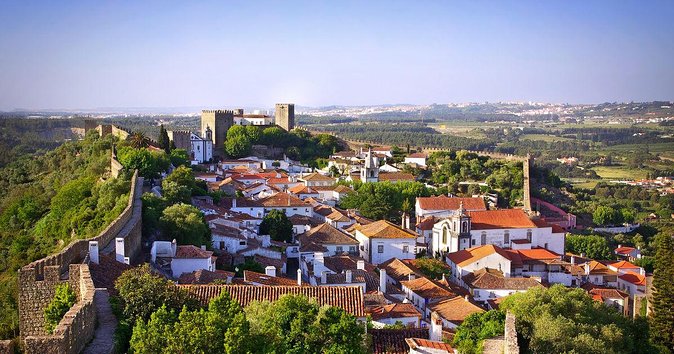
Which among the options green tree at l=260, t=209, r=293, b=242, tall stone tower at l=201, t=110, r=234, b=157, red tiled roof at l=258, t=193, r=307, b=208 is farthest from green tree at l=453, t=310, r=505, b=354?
tall stone tower at l=201, t=110, r=234, b=157

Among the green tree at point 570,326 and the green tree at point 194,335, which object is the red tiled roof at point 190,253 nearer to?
the green tree at point 570,326

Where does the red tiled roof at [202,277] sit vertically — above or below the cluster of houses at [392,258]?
above

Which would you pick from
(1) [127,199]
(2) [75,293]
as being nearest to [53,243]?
(1) [127,199]

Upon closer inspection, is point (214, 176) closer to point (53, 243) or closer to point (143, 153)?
point (143, 153)

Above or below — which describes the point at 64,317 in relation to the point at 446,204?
above

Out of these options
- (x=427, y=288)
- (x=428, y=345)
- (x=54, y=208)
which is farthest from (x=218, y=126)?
(x=428, y=345)

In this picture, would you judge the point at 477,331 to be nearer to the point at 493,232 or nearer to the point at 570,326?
the point at 570,326

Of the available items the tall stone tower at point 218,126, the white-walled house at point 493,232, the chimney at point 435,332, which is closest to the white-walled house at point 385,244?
the white-walled house at point 493,232
